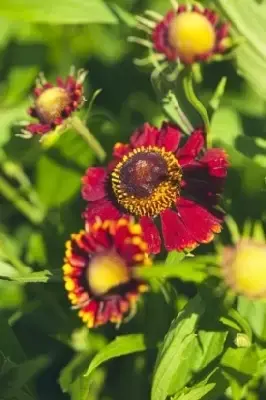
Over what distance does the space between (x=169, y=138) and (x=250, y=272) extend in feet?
1.19

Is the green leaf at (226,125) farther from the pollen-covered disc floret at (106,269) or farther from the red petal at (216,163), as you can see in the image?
the pollen-covered disc floret at (106,269)

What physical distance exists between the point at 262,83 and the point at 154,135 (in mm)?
237

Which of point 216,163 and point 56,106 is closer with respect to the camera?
point 216,163

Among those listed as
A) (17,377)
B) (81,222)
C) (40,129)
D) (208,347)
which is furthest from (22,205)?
(208,347)

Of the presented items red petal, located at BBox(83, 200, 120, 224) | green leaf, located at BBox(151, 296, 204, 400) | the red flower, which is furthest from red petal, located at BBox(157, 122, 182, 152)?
green leaf, located at BBox(151, 296, 204, 400)

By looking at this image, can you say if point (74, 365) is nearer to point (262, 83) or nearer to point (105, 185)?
point (105, 185)

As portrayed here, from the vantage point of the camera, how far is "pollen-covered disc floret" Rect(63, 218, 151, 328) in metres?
0.92

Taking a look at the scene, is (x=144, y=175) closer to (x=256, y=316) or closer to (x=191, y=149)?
(x=191, y=149)

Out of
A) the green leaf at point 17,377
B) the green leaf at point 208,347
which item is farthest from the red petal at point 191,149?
the green leaf at point 17,377

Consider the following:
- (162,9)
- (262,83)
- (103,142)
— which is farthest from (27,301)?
(162,9)

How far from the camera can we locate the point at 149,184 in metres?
1.12

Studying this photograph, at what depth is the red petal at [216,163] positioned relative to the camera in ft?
3.61

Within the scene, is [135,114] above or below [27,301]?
above

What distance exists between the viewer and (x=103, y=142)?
1.47m
